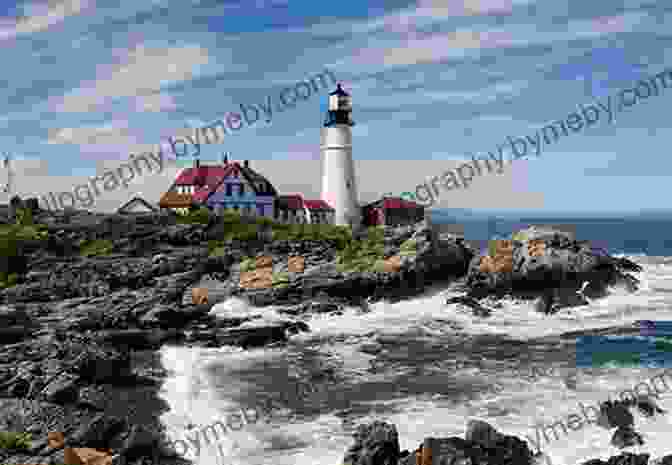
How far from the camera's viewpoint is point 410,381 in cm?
2264

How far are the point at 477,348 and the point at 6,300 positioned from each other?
1054 inches

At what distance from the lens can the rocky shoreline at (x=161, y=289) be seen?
851 inches

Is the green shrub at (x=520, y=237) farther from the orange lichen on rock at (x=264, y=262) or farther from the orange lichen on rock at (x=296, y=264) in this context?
the orange lichen on rock at (x=264, y=262)

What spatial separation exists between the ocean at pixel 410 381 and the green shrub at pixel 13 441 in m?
3.86

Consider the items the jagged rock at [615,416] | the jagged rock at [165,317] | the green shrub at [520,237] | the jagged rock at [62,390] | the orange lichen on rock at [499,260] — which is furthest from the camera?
the green shrub at [520,237]

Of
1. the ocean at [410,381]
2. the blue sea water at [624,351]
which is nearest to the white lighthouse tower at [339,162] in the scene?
the ocean at [410,381]

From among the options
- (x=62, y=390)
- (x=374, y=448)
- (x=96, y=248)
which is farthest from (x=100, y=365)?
(x=96, y=248)

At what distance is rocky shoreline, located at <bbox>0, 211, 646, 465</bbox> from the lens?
21625 millimetres

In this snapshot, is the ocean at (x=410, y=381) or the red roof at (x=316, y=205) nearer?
the ocean at (x=410, y=381)

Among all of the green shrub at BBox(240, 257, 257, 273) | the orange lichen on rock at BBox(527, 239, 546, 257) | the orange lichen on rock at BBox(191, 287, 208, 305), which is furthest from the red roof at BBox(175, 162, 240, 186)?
the orange lichen on rock at BBox(527, 239, 546, 257)

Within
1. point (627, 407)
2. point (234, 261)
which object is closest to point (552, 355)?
point (627, 407)

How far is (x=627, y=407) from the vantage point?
734 inches

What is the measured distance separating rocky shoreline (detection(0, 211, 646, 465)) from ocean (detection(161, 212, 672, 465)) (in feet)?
4.59

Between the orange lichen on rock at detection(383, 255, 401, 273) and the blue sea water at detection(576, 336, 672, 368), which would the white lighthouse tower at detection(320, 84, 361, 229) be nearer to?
the orange lichen on rock at detection(383, 255, 401, 273)
